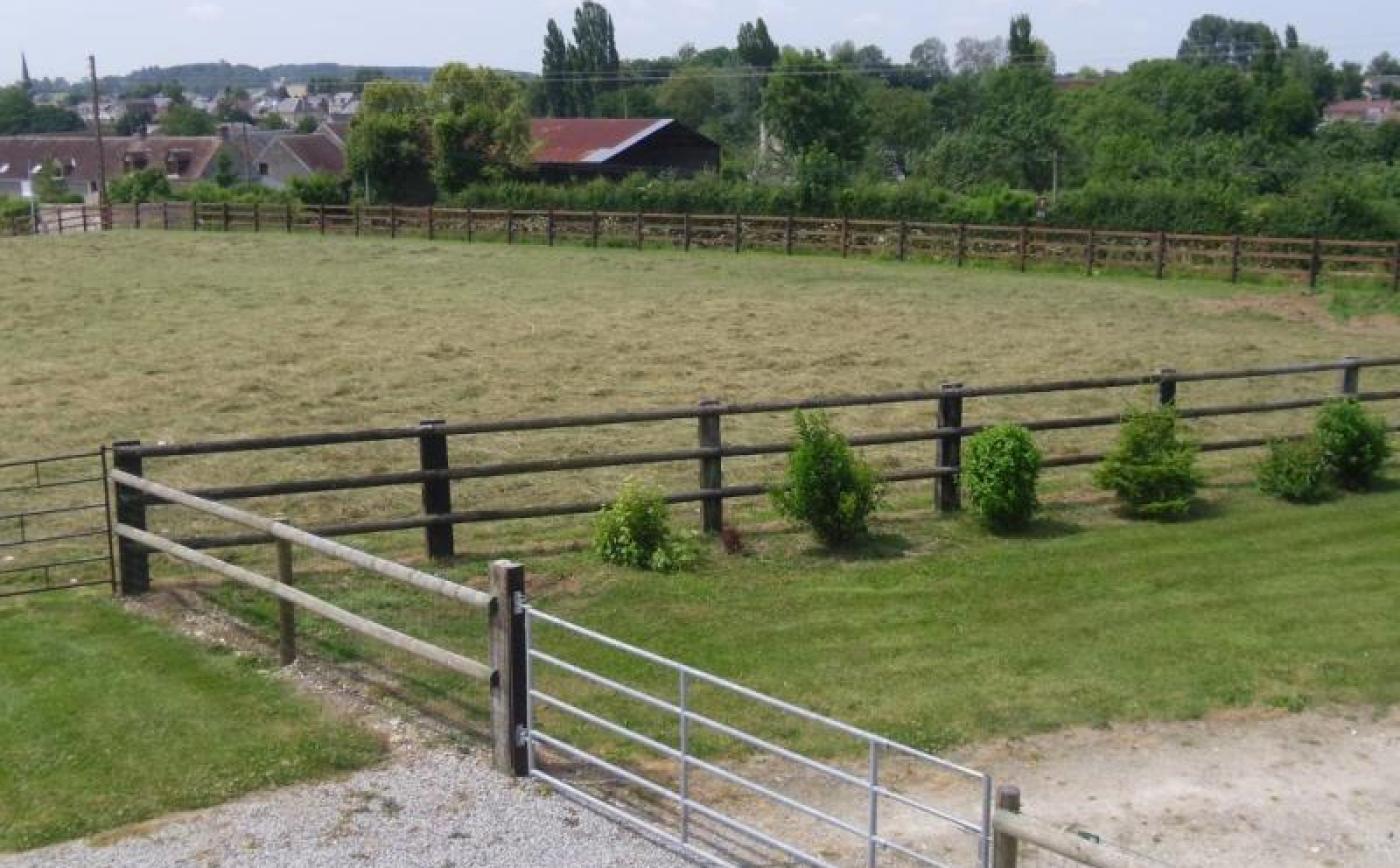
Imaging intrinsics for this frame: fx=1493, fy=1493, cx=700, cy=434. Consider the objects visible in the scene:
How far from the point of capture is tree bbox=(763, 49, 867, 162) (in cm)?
6950

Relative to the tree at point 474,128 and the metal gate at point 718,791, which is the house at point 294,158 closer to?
the tree at point 474,128

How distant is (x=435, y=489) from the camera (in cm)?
1066

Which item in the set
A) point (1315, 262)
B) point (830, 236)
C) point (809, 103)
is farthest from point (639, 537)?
point (809, 103)

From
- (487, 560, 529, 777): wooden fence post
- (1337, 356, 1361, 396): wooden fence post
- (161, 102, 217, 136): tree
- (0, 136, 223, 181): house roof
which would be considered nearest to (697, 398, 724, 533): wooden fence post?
(487, 560, 529, 777): wooden fence post

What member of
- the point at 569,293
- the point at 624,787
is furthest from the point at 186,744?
the point at 569,293

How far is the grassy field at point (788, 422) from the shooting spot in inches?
337

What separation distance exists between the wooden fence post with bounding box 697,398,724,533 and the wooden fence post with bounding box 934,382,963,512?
6.22 ft

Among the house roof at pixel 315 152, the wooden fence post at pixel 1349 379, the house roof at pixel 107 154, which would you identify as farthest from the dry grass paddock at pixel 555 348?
the house roof at pixel 107 154

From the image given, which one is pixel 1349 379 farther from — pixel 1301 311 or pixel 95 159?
pixel 95 159

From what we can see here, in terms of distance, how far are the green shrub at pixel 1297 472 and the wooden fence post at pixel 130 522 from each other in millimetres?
8926

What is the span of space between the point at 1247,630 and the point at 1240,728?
159 cm

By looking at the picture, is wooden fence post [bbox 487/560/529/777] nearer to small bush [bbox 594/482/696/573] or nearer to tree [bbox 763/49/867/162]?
small bush [bbox 594/482/696/573]

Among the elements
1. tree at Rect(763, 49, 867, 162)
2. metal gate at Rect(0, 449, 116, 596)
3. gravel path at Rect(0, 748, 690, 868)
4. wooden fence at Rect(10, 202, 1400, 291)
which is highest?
tree at Rect(763, 49, 867, 162)

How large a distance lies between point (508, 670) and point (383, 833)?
90 centimetres
